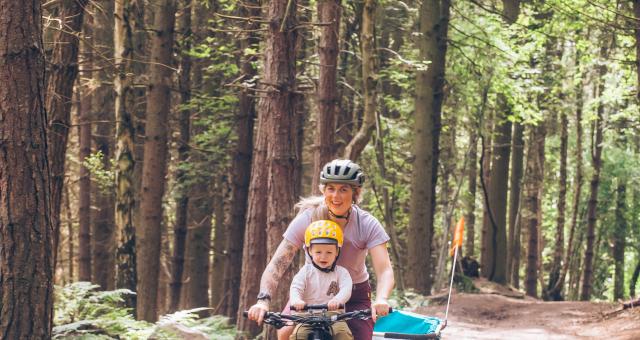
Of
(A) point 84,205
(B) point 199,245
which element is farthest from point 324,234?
(B) point 199,245

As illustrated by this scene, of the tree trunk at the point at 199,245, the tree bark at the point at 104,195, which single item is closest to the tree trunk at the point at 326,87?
the tree trunk at the point at 199,245

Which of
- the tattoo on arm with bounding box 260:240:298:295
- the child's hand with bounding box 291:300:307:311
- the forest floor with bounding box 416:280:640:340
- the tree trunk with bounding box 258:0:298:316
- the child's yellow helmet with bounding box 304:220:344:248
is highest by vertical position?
the tree trunk with bounding box 258:0:298:316

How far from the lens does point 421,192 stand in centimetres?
2072

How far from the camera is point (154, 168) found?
17000 millimetres

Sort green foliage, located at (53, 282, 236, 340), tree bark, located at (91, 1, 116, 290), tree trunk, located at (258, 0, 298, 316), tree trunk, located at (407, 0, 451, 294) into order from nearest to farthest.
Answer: green foliage, located at (53, 282, 236, 340) < tree trunk, located at (258, 0, 298, 316) < tree trunk, located at (407, 0, 451, 294) < tree bark, located at (91, 1, 116, 290)

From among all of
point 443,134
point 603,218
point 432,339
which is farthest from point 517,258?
point 432,339

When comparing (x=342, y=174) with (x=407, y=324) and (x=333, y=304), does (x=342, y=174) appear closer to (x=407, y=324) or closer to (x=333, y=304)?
(x=333, y=304)

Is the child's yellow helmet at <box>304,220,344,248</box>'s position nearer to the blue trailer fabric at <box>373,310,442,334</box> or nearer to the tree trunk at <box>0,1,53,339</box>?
the blue trailer fabric at <box>373,310,442,334</box>

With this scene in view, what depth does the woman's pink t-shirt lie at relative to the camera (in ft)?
19.0

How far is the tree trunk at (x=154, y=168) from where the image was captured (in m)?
16.9

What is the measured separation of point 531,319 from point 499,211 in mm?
7755

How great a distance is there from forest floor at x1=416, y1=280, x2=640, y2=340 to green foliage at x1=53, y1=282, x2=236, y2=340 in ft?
15.0

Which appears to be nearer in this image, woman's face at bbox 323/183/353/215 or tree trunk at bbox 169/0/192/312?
woman's face at bbox 323/183/353/215

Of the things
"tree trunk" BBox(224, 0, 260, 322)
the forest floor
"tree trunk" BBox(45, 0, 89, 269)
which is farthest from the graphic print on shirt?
"tree trunk" BBox(224, 0, 260, 322)
